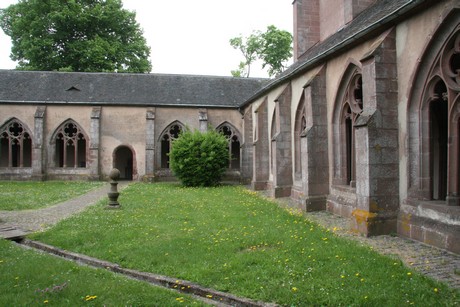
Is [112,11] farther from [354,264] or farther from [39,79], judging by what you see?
[354,264]

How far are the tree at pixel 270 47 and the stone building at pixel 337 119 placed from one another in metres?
16.8

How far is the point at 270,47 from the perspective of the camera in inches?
1608

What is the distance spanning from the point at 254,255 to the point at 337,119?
22.6 ft

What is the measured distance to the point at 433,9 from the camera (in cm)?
732

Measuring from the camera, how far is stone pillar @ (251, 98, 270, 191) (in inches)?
770

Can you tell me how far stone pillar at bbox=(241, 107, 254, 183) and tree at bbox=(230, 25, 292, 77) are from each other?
19.3m

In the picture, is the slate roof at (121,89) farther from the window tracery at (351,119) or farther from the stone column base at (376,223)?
the stone column base at (376,223)

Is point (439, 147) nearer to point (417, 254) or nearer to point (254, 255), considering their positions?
point (417, 254)

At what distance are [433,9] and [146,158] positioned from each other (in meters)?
19.9

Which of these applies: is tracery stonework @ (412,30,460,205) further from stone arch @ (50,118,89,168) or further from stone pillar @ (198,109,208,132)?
stone arch @ (50,118,89,168)

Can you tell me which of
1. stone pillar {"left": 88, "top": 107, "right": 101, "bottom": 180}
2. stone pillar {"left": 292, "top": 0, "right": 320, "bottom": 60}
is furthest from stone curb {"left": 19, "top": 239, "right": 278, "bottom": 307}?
stone pillar {"left": 88, "top": 107, "right": 101, "bottom": 180}

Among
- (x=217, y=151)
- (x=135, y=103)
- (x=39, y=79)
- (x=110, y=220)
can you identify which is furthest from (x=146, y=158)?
(x=110, y=220)

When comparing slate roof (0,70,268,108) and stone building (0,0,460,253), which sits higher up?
slate roof (0,70,268,108)

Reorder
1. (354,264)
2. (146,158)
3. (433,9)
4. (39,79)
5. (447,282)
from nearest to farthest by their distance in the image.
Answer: (447,282) < (354,264) < (433,9) < (146,158) < (39,79)
